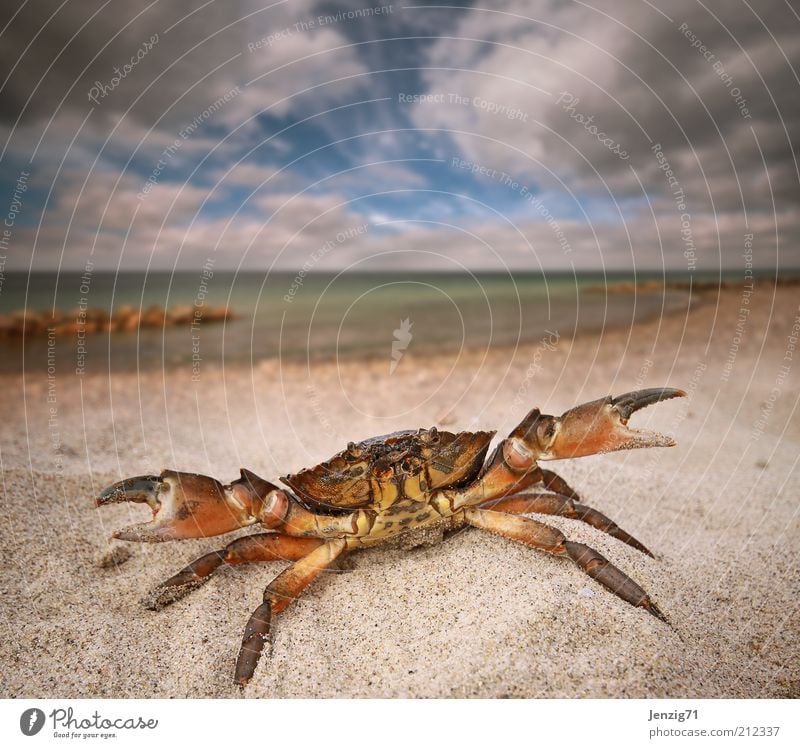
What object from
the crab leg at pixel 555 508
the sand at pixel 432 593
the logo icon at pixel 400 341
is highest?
the logo icon at pixel 400 341

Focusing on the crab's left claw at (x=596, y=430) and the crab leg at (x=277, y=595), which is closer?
the crab leg at (x=277, y=595)

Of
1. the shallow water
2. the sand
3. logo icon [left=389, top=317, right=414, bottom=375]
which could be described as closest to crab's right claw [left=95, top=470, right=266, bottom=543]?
the sand

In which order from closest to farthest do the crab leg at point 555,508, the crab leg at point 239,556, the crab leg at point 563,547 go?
the crab leg at point 563,547
the crab leg at point 239,556
the crab leg at point 555,508

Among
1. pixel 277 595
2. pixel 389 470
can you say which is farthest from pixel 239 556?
pixel 389 470

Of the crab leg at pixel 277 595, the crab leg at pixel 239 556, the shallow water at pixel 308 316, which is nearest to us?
the crab leg at pixel 277 595
